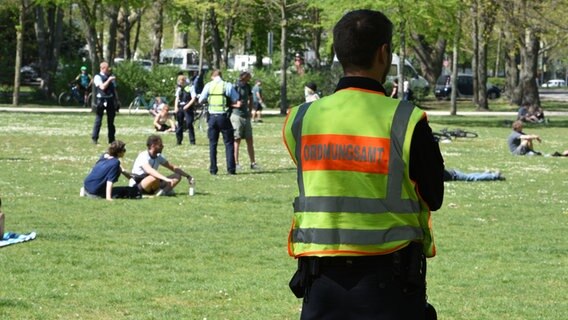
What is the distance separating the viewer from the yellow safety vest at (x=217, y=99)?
2023 centimetres

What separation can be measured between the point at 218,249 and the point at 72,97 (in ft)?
141

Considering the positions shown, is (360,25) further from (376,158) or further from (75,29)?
(75,29)

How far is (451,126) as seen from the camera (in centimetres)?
3988

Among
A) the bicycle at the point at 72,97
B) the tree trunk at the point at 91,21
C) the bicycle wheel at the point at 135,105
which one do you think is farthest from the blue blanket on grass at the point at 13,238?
the bicycle at the point at 72,97

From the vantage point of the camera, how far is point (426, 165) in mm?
4402

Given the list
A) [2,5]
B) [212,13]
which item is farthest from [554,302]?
[212,13]

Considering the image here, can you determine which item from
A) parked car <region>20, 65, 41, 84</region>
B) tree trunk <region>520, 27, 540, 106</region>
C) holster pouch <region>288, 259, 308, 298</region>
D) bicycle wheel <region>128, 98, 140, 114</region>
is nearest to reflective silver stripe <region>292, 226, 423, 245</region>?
holster pouch <region>288, 259, 308, 298</region>

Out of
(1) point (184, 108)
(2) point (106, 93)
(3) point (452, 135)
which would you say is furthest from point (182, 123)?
(3) point (452, 135)

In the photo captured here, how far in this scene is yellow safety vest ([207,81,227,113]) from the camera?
20.2m

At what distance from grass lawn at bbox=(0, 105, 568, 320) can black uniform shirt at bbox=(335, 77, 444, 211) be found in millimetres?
4158

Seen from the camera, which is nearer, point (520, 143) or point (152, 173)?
point (152, 173)

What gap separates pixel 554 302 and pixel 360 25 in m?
5.32

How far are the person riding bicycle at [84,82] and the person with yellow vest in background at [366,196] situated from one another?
154 feet

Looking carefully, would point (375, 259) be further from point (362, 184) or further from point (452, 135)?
point (452, 135)
